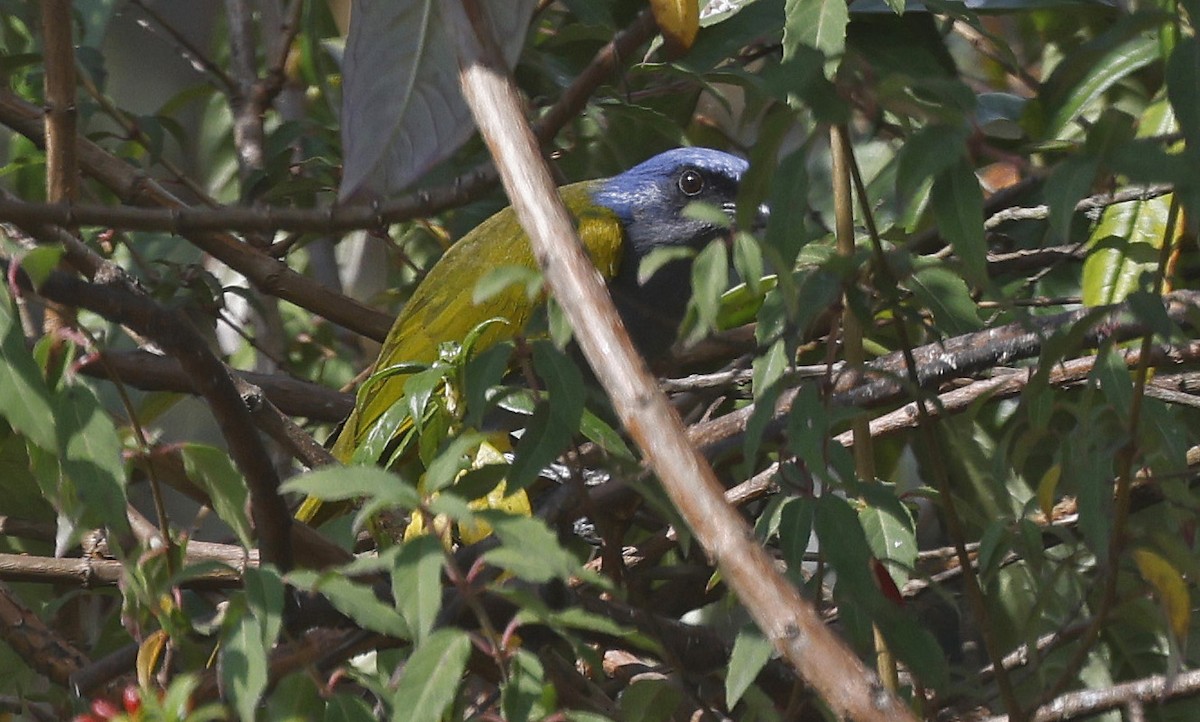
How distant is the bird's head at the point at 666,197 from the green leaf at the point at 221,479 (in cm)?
228

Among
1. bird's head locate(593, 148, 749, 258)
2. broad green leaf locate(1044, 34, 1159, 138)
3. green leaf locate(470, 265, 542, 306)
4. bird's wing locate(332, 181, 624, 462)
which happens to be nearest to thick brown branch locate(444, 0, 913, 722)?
green leaf locate(470, 265, 542, 306)

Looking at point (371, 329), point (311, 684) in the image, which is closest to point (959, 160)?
point (311, 684)

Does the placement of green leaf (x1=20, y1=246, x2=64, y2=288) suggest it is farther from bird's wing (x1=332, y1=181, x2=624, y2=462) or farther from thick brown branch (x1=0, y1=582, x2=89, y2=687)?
bird's wing (x1=332, y1=181, x2=624, y2=462)

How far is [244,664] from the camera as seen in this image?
3.64ft

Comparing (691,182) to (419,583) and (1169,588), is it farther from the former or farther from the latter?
(419,583)

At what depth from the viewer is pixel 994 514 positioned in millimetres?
2486

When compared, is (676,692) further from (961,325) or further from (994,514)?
(994,514)

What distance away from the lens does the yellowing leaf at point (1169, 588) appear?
49.1 inches

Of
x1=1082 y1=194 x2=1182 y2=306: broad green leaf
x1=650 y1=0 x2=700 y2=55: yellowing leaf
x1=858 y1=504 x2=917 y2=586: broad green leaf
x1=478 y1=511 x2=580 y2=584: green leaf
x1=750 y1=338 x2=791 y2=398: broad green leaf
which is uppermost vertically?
x1=650 y1=0 x2=700 y2=55: yellowing leaf

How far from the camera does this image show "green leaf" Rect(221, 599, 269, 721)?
3.55ft

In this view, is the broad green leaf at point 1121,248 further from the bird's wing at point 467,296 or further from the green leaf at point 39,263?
the green leaf at point 39,263

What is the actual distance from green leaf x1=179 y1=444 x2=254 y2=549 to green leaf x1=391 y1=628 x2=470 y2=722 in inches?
12.1

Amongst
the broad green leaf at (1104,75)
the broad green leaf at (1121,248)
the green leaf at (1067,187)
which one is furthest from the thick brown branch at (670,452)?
the broad green leaf at (1104,75)

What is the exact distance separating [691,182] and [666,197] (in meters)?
0.08
